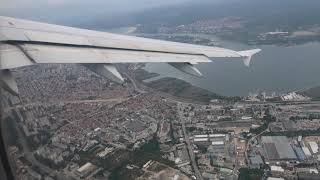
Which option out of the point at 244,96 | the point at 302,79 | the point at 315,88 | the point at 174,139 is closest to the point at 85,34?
the point at 174,139

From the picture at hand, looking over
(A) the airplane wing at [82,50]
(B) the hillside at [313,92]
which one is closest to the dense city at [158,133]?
(B) the hillside at [313,92]

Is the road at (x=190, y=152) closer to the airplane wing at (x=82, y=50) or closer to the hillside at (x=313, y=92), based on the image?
the hillside at (x=313, y=92)

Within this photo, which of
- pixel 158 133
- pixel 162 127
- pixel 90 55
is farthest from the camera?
pixel 162 127

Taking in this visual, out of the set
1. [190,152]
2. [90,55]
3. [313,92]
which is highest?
[90,55]

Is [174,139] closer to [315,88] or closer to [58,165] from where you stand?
[58,165]

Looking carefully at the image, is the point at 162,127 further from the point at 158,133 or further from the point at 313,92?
the point at 313,92

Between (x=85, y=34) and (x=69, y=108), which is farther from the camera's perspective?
(x=69, y=108)

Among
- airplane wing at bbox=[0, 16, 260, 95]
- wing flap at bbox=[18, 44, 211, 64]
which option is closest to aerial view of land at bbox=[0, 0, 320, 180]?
airplane wing at bbox=[0, 16, 260, 95]

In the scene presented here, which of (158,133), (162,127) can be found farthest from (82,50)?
(162,127)
